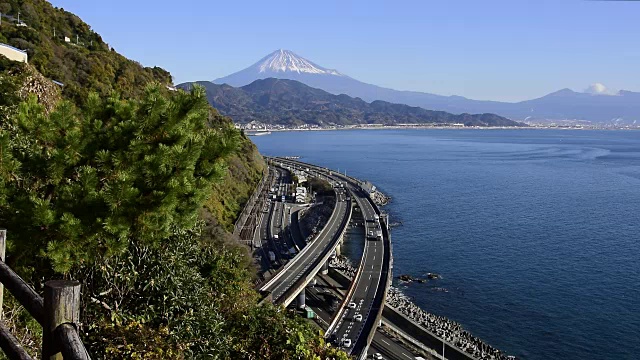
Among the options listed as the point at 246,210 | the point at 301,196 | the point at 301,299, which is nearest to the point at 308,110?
the point at 301,196

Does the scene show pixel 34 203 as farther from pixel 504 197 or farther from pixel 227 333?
pixel 504 197

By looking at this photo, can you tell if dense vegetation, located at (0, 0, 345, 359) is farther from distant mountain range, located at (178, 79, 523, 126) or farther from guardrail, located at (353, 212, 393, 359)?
distant mountain range, located at (178, 79, 523, 126)

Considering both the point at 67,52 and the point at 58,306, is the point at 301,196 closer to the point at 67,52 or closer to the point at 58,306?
the point at 67,52

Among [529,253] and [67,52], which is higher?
[67,52]

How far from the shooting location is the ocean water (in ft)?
37.9

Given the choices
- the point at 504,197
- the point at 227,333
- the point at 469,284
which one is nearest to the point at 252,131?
the point at 504,197

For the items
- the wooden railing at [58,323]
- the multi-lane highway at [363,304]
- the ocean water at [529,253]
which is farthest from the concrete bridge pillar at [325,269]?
the wooden railing at [58,323]

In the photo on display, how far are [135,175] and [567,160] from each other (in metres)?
45.0

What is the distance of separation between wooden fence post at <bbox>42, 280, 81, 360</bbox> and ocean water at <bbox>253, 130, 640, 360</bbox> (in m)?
11.0

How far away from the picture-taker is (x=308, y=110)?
120250 millimetres

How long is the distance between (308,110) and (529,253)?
10533cm

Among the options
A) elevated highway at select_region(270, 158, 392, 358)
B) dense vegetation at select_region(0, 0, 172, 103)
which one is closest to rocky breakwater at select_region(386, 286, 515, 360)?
elevated highway at select_region(270, 158, 392, 358)

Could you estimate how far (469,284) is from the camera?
14.3 m

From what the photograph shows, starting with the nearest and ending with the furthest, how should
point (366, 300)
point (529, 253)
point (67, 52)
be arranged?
point (366, 300) < point (67, 52) < point (529, 253)
